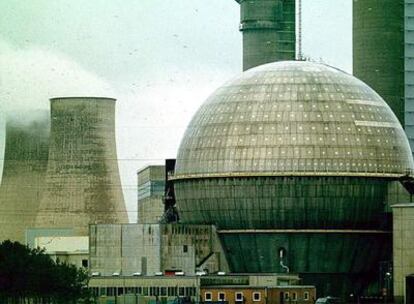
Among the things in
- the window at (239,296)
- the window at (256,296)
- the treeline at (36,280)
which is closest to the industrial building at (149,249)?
the treeline at (36,280)

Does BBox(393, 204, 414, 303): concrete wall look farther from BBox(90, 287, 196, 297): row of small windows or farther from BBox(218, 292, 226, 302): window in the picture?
BBox(90, 287, 196, 297): row of small windows

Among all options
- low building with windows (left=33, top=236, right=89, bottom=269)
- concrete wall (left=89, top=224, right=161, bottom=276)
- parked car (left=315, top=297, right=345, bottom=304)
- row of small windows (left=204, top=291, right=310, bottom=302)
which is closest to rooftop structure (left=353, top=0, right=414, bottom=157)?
low building with windows (left=33, top=236, right=89, bottom=269)

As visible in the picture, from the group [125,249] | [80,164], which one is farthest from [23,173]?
[125,249]

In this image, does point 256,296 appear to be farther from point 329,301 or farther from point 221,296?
point 329,301

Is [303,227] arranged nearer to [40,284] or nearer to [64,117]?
[40,284]

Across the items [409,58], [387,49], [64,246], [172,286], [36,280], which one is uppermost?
[387,49]

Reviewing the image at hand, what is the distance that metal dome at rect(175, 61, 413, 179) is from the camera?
384 ft

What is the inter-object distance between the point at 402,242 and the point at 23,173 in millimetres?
45529

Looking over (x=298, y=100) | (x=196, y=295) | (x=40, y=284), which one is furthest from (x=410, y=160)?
(x=40, y=284)

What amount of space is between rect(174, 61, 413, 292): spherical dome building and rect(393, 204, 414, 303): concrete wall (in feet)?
16.6

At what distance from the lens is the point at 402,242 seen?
370 feet

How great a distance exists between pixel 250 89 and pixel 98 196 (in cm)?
2922

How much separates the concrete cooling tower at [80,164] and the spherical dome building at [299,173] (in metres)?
24.0

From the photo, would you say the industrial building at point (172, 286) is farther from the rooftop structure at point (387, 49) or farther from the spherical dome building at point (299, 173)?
the rooftop structure at point (387, 49)
